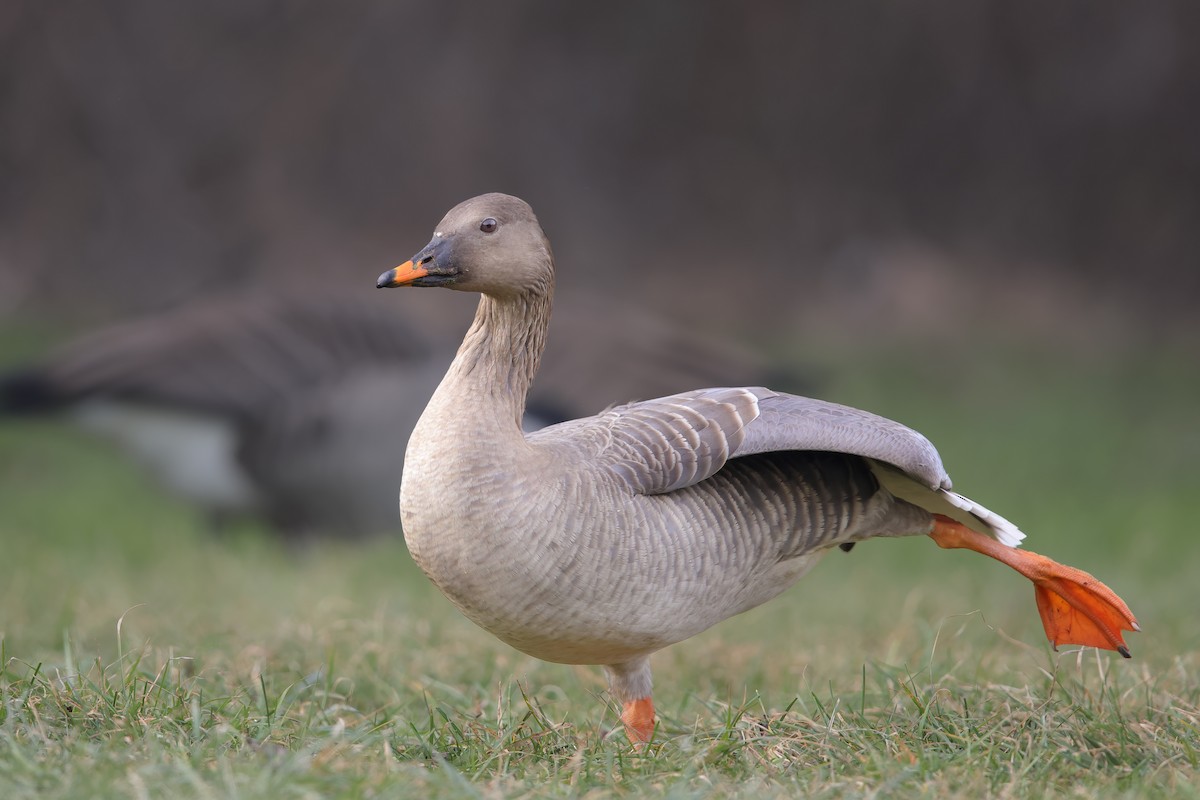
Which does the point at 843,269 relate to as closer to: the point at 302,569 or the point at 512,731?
the point at 302,569

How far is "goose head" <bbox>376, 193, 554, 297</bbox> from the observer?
325 centimetres

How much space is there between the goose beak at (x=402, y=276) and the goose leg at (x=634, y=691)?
1.15 m

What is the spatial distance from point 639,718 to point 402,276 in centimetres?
133

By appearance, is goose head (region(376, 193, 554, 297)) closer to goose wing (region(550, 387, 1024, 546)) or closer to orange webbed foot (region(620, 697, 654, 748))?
goose wing (region(550, 387, 1024, 546))

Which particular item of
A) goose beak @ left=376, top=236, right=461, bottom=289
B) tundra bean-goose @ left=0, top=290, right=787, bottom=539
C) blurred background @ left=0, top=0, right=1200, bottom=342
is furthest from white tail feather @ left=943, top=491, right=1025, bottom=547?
blurred background @ left=0, top=0, right=1200, bottom=342

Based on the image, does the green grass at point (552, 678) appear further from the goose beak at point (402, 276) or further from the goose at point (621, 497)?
the goose beak at point (402, 276)

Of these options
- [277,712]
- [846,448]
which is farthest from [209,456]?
[846,448]

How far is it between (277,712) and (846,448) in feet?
5.05

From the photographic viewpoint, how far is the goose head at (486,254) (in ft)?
10.7

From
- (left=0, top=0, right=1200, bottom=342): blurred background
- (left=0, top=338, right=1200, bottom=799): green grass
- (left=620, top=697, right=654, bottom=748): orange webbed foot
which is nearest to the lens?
(left=0, top=338, right=1200, bottom=799): green grass

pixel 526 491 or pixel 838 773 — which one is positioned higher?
pixel 526 491

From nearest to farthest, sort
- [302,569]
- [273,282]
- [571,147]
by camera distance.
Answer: [302,569]
[273,282]
[571,147]

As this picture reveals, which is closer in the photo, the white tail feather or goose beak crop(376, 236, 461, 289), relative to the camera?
goose beak crop(376, 236, 461, 289)

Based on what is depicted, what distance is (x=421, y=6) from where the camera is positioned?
13.0 meters
